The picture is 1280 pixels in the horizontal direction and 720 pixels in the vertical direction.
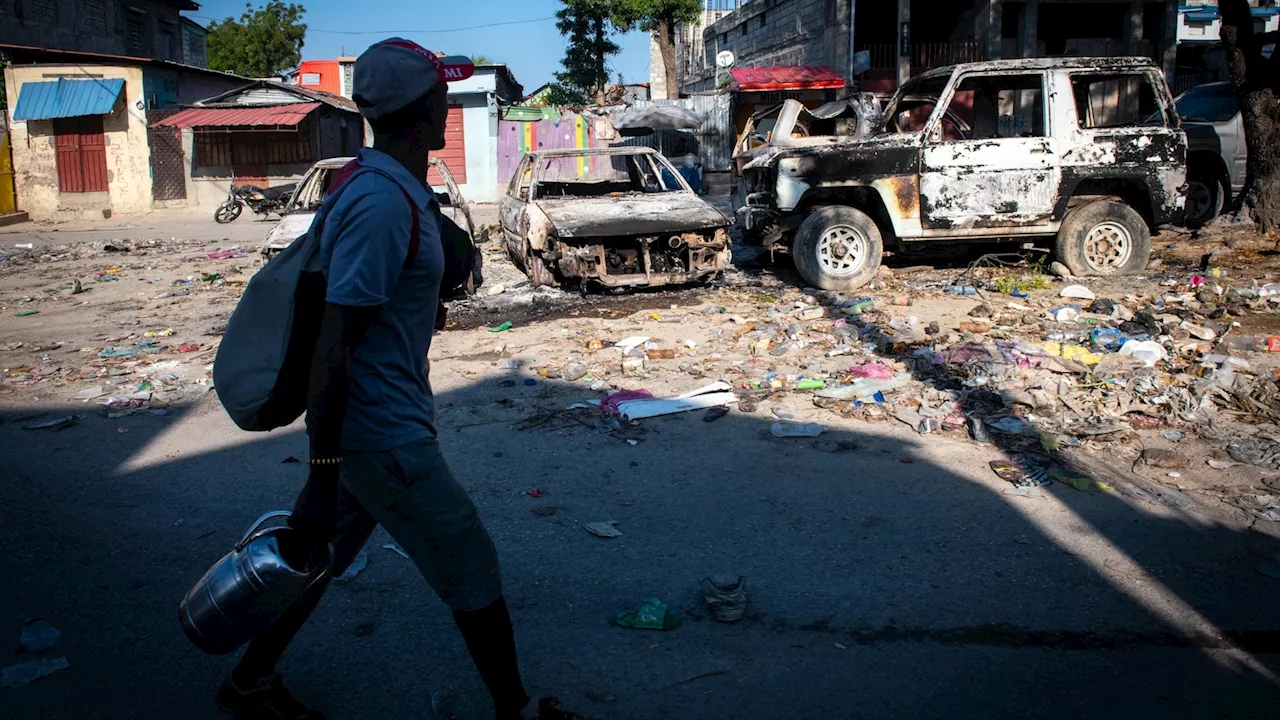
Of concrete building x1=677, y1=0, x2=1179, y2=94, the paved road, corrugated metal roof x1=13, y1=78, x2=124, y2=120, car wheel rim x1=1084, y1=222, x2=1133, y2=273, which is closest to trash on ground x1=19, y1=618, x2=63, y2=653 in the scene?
the paved road

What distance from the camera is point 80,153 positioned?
21984 mm

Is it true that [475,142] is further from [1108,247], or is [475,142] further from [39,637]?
[39,637]

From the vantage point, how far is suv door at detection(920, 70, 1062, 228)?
327 inches

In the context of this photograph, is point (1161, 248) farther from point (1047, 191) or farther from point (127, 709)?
point (127, 709)

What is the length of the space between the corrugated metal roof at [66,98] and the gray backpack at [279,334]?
2291 centimetres

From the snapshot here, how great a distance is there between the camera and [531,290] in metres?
9.20

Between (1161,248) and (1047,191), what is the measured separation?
267cm

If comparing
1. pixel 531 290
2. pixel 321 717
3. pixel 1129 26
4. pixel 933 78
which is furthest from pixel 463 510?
pixel 1129 26

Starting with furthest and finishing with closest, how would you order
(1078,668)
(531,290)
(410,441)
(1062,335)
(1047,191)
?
1. (531,290)
2. (1047,191)
3. (1062,335)
4. (1078,668)
5. (410,441)

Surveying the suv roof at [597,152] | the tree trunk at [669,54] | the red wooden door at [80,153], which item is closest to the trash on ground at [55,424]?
the suv roof at [597,152]

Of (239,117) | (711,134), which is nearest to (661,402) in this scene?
(239,117)

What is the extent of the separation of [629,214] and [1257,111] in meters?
7.51

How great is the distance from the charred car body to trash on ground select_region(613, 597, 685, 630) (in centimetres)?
599

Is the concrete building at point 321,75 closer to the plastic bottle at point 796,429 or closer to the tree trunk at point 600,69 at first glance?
the tree trunk at point 600,69
